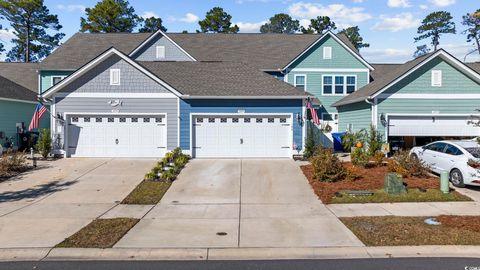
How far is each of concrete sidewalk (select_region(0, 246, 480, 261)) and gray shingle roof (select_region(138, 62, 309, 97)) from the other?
1324cm

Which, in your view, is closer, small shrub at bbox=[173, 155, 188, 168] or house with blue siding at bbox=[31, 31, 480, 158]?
small shrub at bbox=[173, 155, 188, 168]

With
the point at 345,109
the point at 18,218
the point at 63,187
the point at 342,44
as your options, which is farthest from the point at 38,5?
the point at 18,218

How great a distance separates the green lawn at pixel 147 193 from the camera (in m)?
12.7

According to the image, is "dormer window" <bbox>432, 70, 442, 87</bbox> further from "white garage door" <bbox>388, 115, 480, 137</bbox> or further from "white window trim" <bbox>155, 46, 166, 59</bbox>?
"white window trim" <bbox>155, 46, 166, 59</bbox>

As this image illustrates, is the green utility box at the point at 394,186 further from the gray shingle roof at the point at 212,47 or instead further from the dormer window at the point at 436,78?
the gray shingle roof at the point at 212,47

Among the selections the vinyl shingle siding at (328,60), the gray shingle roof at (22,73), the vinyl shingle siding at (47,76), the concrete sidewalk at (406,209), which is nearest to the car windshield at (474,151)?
the concrete sidewalk at (406,209)

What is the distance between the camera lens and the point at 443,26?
2677 inches

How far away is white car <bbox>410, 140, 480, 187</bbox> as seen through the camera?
13938 millimetres

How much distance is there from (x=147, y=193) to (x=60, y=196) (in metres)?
2.65

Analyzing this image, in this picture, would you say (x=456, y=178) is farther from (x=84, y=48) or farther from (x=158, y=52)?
(x=84, y=48)

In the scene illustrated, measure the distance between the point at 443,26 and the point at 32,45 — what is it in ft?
202

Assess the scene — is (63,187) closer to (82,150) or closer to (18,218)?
(18,218)

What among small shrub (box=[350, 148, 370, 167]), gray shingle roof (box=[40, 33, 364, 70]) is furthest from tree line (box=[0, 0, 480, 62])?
small shrub (box=[350, 148, 370, 167])

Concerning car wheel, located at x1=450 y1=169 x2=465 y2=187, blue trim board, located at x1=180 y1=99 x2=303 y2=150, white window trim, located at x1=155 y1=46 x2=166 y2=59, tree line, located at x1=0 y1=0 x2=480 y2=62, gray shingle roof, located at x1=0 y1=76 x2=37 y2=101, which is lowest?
car wheel, located at x1=450 y1=169 x2=465 y2=187
